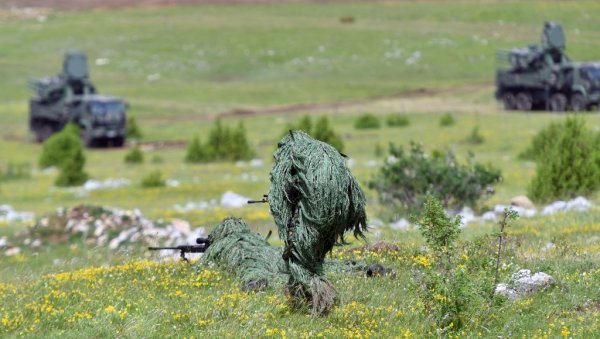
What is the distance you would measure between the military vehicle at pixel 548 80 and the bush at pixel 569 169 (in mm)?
25448

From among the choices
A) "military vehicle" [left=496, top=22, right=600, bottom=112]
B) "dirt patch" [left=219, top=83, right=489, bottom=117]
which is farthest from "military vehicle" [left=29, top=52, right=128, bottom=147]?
"military vehicle" [left=496, top=22, right=600, bottom=112]

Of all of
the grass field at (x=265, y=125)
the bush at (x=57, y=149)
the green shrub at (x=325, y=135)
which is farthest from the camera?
the bush at (x=57, y=149)

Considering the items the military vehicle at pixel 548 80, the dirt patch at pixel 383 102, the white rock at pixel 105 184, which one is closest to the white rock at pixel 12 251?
the white rock at pixel 105 184

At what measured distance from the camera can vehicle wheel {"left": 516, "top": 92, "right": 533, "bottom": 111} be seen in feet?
154

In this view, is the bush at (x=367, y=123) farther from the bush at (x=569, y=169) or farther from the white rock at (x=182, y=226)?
the white rock at (x=182, y=226)

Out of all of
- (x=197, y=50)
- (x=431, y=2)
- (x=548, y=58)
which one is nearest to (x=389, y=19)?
(x=431, y=2)

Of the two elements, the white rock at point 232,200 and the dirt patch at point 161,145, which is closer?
the white rock at point 232,200

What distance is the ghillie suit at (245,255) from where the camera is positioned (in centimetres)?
927

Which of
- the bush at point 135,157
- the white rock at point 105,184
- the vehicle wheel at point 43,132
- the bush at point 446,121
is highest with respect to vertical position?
the white rock at point 105,184

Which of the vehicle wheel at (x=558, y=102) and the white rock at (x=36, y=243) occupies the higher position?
the white rock at (x=36, y=243)

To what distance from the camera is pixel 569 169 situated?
18.4 m

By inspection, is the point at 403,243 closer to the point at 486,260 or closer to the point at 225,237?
the point at 225,237

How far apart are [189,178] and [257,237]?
1810 cm

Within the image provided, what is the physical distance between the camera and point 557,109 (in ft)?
148
